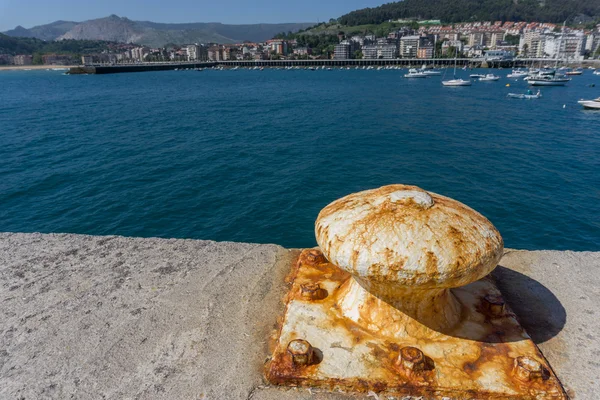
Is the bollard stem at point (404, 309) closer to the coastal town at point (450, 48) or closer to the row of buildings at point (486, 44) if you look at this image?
the coastal town at point (450, 48)

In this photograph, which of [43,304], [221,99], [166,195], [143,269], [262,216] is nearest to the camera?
[43,304]

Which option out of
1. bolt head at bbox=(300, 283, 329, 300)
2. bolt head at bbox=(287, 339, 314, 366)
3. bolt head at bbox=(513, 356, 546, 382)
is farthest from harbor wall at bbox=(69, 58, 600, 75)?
bolt head at bbox=(287, 339, 314, 366)

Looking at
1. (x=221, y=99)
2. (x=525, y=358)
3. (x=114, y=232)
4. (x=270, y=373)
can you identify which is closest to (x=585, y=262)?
(x=525, y=358)

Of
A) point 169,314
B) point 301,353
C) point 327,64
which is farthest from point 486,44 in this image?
point 301,353

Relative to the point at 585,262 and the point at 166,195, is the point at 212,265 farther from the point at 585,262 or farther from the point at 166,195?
A: the point at 166,195

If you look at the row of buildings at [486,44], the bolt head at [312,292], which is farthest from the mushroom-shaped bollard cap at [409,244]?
the row of buildings at [486,44]
